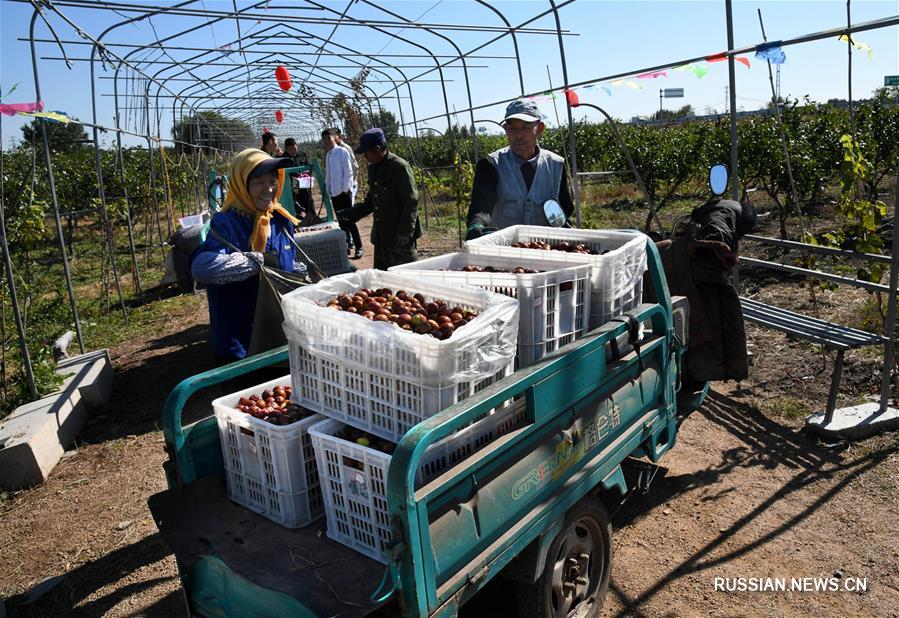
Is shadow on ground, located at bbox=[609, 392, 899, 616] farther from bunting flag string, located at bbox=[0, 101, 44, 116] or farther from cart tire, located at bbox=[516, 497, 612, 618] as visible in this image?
bunting flag string, located at bbox=[0, 101, 44, 116]

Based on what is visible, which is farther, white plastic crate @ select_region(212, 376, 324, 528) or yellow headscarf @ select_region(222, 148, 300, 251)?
yellow headscarf @ select_region(222, 148, 300, 251)

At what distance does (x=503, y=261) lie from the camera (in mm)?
2959

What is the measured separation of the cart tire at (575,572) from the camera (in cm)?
237

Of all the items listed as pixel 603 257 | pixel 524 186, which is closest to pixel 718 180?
pixel 524 186

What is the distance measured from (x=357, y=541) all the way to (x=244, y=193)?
84.1 inches

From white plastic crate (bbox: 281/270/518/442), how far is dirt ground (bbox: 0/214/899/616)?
5.49 feet

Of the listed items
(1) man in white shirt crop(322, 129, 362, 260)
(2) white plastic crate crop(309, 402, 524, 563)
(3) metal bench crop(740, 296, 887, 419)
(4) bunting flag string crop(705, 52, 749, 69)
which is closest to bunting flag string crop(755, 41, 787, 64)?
(4) bunting flag string crop(705, 52, 749, 69)

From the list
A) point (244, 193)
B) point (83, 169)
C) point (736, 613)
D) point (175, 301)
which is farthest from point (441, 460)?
point (83, 169)

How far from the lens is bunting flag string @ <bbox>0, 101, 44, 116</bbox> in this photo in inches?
184

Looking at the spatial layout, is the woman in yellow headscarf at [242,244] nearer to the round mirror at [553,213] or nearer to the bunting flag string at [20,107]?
the round mirror at [553,213]

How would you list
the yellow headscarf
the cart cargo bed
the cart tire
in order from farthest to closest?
1. the yellow headscarf
2. the cart tire
3. the cart cargo bed

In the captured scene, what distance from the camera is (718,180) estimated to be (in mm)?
3961

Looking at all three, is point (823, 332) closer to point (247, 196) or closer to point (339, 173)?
point (247, 196)

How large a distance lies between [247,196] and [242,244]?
0.27 m
